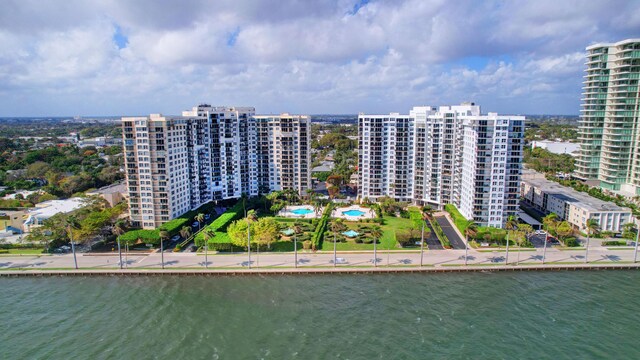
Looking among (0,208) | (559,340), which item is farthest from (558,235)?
(0,208)

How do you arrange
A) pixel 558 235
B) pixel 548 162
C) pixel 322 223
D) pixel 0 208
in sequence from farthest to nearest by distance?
1. pixel 548 162
2. pixel 0 208
3. pixel 322 223
4. pixel 558 235

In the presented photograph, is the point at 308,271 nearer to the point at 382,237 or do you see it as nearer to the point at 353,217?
the point at 382,237

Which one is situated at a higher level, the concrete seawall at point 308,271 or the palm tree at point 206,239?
the palm tree at point 206,239

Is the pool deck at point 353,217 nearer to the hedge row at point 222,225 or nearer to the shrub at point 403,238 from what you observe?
the shrub at point 403,238

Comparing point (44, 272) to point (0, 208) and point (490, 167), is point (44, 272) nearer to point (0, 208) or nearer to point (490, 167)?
point (0, 208)

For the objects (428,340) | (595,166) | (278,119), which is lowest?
(428,340)

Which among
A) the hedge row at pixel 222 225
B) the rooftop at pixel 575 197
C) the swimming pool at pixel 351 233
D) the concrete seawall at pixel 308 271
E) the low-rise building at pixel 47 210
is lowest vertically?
the concrete seawall at pixel 308 271

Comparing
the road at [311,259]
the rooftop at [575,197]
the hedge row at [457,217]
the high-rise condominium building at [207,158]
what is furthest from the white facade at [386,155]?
the road at [311,259]

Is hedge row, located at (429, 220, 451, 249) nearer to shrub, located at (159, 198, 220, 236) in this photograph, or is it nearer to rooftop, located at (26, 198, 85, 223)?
shrub, located at (159, 198, 220, 236)
